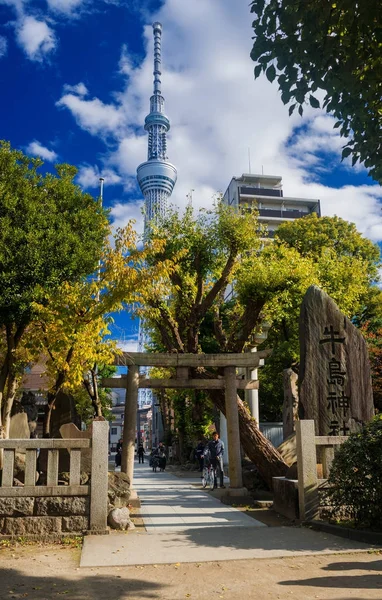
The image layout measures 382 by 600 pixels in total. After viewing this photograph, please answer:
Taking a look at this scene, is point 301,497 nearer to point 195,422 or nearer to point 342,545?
point 342,545

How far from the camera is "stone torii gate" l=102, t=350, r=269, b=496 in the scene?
13327 mm

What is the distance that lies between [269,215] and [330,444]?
48085mm

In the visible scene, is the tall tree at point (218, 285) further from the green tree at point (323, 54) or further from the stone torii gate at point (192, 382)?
the green tree at point (323, 54)

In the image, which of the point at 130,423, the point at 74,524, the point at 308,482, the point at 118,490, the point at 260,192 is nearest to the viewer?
the point at 74,524

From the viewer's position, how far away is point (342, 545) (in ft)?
25.0

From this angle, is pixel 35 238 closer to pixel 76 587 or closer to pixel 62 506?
pixel 62 506

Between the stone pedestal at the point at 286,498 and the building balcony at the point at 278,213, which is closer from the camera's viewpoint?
the stone pedestal at the point at 286,498

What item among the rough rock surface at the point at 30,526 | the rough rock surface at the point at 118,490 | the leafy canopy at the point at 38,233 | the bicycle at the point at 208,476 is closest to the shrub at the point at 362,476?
the rough rock surface at the point at 118,490

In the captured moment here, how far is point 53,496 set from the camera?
8531 mm

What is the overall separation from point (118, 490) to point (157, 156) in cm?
12854

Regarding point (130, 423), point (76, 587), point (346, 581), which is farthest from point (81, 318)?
point (346, 581)

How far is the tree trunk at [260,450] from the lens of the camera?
13.3 m

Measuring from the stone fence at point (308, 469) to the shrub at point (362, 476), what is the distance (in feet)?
2.19

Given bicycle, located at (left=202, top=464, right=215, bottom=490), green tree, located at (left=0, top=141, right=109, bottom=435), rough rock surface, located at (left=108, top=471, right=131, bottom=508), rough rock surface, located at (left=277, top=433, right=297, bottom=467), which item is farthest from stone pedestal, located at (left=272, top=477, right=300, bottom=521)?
bicycle, located at (left=202, top=464, right=215, bottom=490)
